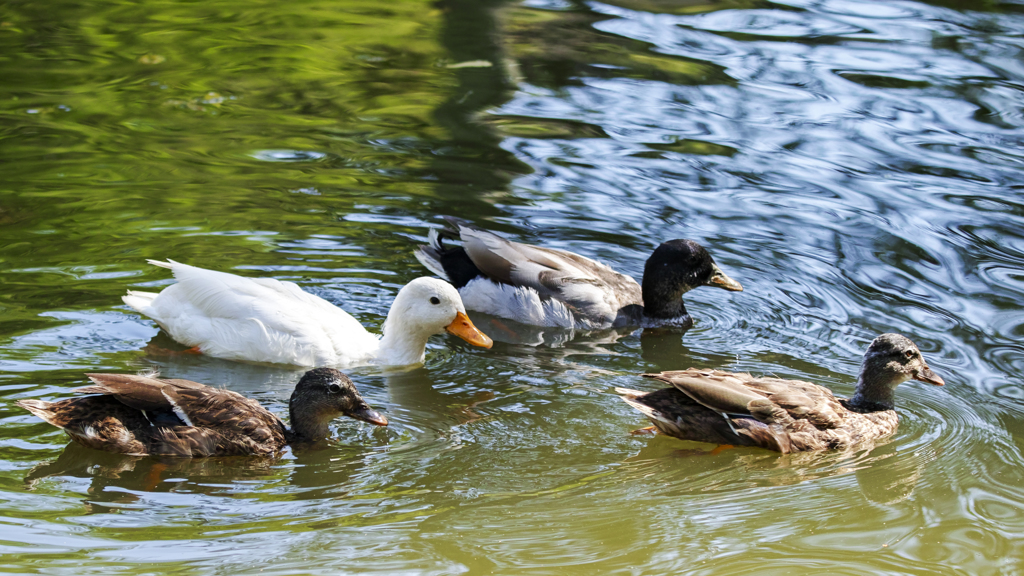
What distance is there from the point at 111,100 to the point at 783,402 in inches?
413

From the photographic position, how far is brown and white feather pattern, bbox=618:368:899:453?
6.69 m

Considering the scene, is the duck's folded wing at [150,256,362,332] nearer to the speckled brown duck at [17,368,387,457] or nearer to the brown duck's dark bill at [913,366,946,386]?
the speckled brown duck at [17,368,387,457]

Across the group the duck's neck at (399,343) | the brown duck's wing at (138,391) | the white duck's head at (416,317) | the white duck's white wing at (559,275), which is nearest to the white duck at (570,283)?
the white duck's white wing at (559,275)

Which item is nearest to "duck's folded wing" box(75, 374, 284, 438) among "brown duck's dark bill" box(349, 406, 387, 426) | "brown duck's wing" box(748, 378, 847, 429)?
"brown duck's dark bill" box(349, 406, 387, 426)

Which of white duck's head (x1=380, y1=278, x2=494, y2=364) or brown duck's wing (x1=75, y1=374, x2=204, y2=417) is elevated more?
brown duck's wing (x1=75, y1=374, x2=204, y2=417)

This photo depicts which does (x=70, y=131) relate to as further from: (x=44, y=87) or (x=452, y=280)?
(x=452, y=280)

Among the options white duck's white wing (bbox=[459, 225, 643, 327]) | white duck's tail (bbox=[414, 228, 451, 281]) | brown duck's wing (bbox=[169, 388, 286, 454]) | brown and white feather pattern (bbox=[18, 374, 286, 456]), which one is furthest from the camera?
white duck's tail (bbox=[414, 228, 451, 281])

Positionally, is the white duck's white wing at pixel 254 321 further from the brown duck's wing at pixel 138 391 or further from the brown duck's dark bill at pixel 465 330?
the brown duck's wing at pixel 138 391

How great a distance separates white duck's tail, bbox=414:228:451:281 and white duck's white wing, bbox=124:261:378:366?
1.68m

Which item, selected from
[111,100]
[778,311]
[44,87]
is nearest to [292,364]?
[778,311]

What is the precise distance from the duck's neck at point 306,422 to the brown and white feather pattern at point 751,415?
194 cm

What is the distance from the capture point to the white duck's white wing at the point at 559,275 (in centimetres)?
934

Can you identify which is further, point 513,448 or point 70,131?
point 70,131

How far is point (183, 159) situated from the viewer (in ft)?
39.9
